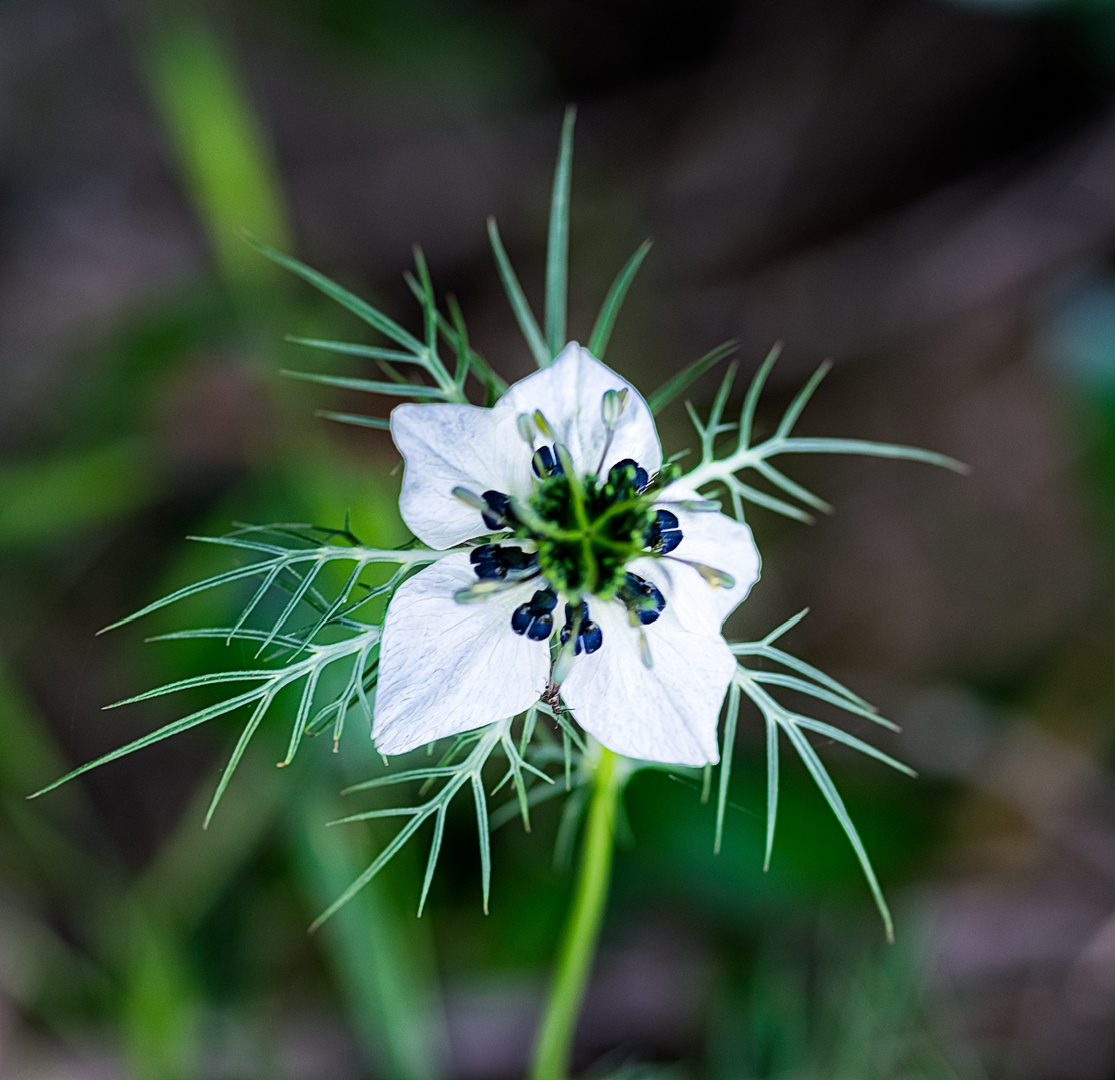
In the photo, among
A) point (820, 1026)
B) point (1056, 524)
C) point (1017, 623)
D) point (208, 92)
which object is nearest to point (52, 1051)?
point (820, 1026)

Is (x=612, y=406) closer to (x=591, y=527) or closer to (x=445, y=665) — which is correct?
(x=591, y=527)

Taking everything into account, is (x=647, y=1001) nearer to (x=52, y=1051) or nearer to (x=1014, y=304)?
(x=52, y=1051)

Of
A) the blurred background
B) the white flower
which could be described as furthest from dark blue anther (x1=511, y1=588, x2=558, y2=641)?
the blurred background

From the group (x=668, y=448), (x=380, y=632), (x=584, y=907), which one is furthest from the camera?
(x=668, y=448)

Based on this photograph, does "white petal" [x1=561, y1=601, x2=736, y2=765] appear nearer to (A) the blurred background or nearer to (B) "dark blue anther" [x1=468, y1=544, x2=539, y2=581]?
(B) "dark blue anther" [x1=468, y1=544, x2=539, y2=581]

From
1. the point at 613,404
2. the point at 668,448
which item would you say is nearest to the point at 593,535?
the point at 613,404

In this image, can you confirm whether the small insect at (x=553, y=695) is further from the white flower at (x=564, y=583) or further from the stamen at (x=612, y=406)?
the stamen at (x=612, y=406)

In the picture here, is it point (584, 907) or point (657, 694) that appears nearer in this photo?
point (657, 694)
